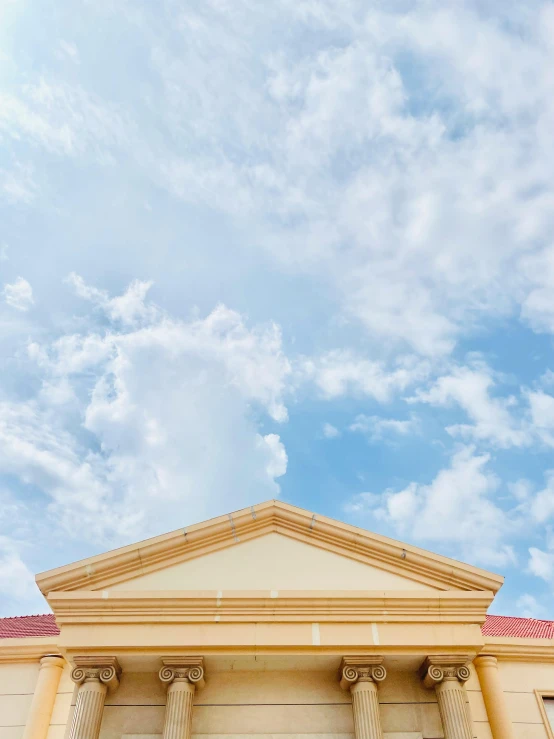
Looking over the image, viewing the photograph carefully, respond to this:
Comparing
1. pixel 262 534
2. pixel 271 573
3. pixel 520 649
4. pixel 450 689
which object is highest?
pixel 262 534

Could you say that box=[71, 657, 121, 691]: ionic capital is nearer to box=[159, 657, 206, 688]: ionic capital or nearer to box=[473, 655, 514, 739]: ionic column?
box=[159, 657, 206, 688]: ionic capital

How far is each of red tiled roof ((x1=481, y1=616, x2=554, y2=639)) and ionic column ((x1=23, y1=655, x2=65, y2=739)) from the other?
10.1 meters

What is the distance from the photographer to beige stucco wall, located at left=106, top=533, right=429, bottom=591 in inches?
519

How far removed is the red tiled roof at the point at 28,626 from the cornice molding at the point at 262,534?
9.56 feet

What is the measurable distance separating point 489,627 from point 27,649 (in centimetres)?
1165

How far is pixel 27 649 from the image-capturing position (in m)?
13.9

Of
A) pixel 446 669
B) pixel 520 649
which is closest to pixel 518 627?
pixel 520 649

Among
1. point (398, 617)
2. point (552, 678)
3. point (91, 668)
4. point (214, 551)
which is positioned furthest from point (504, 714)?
point (91, 668)

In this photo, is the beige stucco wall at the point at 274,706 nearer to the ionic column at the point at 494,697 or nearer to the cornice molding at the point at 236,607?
the ionic column at the point at 494,697

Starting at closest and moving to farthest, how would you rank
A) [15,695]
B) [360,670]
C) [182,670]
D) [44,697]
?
[182,670] < [360,670] < [44,697] < [15,695]

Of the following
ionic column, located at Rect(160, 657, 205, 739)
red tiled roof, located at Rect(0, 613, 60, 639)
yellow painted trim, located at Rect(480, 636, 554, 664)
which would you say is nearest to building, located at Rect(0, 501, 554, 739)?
ionic column, located at Rect(160, 657, 205, 739)

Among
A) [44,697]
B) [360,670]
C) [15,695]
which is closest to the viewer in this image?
Result: [360,670]

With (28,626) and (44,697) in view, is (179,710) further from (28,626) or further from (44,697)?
(28,626)

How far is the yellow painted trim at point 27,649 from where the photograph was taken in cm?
1387
